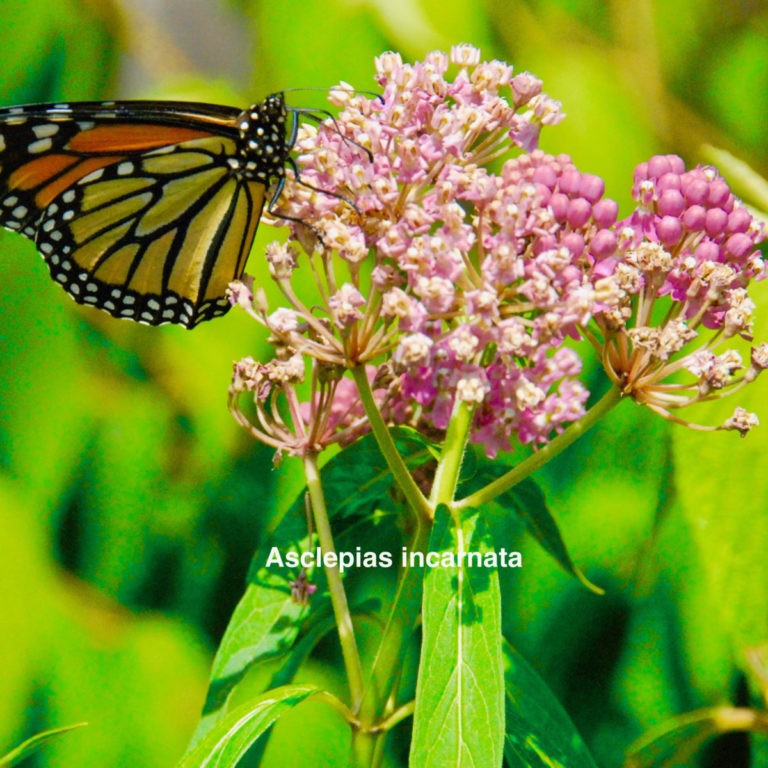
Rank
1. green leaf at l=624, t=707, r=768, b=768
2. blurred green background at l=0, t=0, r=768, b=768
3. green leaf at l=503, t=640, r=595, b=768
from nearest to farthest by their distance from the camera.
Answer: green leaf at l=503, t=640, r=595, b=768 < green leaf at l=624, t=707, r=768, b=768 < blurred green background at l=0, t=0, r=768, b=768

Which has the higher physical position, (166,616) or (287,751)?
(166,616)

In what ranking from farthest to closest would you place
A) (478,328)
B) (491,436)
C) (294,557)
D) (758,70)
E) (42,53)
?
(42,53), (758,70), (294,557), (491,436), (478,328)

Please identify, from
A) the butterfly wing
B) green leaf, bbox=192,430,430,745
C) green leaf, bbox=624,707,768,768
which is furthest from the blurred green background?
green leaf, bbox=192,430,430,745

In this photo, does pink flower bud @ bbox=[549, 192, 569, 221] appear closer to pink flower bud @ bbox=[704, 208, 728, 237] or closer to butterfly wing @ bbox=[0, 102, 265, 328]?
pink flower bud @ bbox=[704, 208, 728, 237]

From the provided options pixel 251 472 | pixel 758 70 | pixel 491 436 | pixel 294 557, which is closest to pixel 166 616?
pixel 251 472

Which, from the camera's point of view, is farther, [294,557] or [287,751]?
[287,751]

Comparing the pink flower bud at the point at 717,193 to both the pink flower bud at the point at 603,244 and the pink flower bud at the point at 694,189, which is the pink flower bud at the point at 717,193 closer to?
the pink flower bud at the point at 694,189

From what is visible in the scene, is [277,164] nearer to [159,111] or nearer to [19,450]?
[159,111]
